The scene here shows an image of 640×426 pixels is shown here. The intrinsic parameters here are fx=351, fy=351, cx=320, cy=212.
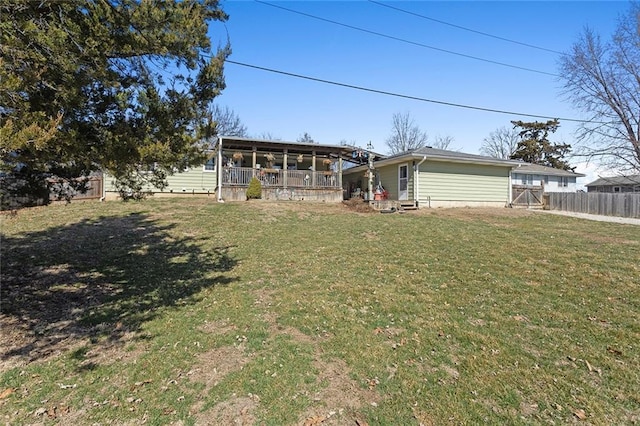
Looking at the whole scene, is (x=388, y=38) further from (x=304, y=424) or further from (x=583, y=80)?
(x=583, y=80)

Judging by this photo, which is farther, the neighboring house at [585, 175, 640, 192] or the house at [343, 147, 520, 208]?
the neighboring house at [585, 175, 640, 192]

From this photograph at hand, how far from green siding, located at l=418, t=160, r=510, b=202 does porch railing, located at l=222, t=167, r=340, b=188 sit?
4698mm

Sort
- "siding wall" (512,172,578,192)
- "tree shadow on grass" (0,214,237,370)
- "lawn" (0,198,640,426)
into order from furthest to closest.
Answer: "siding wall" (512,172,578,192) → "tree shadow on grass" (0,214,237,370) → "lawn" (0,198,640,426)

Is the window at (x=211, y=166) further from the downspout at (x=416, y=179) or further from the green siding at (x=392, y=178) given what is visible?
the downspout at (x=416, y=179)

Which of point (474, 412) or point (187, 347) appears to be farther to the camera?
point (187, 347)

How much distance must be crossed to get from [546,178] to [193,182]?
2984cm

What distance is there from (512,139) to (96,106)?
50720mm

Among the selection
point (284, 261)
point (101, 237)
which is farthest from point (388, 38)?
point (101, 237)

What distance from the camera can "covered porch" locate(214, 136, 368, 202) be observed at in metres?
17.1

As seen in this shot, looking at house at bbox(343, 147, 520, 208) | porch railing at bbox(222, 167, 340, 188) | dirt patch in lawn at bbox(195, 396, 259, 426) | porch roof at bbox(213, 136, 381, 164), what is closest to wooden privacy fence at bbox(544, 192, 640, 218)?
house at bbox(343, 147, 520, 208)

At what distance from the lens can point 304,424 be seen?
111 inches

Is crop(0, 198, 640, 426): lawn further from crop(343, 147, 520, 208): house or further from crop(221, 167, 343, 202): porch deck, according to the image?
crop(343, 147, 520, 208): house

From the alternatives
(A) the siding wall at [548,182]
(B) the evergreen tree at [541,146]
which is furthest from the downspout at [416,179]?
(B) the evergreen tree at [541,146]

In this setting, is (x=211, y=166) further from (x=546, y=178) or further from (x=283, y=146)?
(x=546, y=178)
